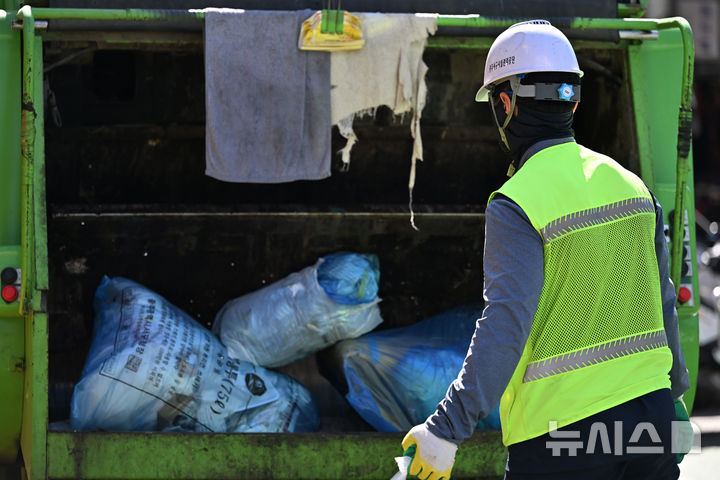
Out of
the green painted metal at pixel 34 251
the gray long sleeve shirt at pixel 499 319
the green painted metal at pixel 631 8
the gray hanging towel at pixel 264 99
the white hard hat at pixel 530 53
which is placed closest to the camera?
the gray long sleeve shirt at pixel 499 319

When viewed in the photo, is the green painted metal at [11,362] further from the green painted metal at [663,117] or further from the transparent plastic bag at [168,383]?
the green painted metal at [663,117]

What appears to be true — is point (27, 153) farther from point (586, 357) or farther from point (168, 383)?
point (586, 357)

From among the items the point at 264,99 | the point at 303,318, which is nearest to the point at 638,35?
the point at 264,99

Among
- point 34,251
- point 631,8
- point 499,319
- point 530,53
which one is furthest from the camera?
point 631,8

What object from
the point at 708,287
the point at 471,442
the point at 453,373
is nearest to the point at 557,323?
the point at 471,442

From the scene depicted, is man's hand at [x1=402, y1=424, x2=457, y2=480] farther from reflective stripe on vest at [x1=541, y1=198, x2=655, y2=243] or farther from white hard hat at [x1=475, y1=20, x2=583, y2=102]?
white hard hat at [x1=475, y1=20, x2=583, y2=102]

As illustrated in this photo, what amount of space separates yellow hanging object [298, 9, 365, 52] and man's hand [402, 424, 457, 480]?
5.53ft

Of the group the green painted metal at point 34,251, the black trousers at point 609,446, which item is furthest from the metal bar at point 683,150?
the green painted metal at point 34,251

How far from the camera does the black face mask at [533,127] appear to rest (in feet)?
6.95

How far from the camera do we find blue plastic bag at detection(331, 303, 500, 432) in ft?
11.7

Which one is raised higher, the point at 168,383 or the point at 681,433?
the point at 681,433

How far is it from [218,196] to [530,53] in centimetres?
237

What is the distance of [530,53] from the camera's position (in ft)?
6.89

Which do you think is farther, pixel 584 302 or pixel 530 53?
pixel 530 53
